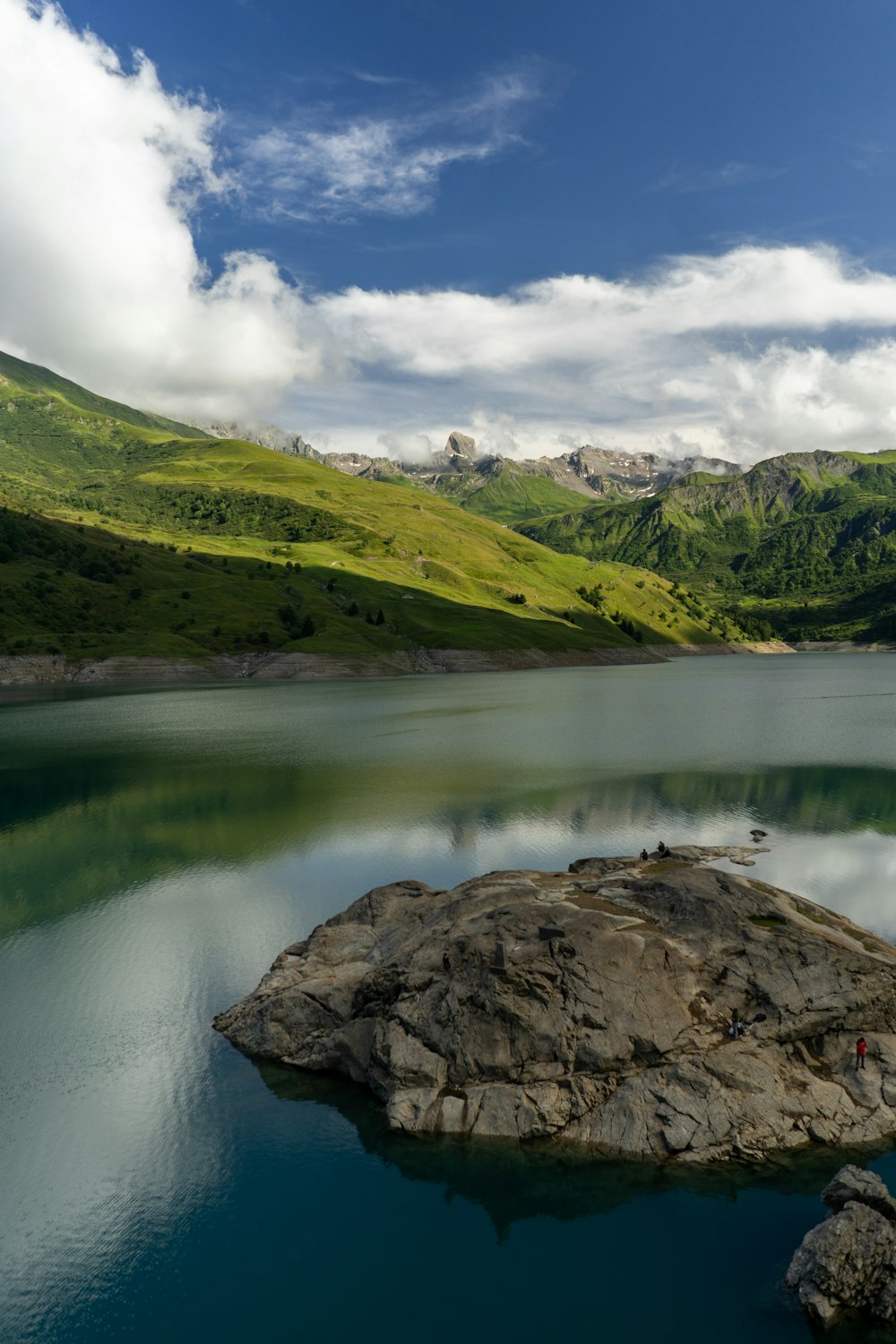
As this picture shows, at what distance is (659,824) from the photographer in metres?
57.3

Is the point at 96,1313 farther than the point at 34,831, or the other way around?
the point at 34,831

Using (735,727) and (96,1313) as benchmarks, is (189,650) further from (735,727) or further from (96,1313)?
(96,1313)

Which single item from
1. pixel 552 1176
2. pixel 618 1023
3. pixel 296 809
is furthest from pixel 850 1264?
pixel 296 809

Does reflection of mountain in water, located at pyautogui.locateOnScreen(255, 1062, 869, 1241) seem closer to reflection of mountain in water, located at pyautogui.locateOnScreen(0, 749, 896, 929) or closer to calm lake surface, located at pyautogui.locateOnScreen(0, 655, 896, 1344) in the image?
calm lake surface, located at pyautogui.locateOnScreen(0, 655, 896, 1344)

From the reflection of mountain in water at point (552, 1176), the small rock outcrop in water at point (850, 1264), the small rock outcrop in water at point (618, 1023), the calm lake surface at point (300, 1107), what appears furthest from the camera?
the small rock outcrop in water at point (618, 1023)

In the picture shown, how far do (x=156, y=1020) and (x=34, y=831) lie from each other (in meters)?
34.4

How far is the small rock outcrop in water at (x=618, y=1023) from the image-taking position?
23531mm

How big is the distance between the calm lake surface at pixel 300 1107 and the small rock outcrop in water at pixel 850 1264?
686 mm

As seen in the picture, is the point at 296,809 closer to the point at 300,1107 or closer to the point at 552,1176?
the point at 300,1107

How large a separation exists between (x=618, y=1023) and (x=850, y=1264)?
874 centimetres

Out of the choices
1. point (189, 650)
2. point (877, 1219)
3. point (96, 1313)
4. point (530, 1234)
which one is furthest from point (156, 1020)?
point (189, 650)

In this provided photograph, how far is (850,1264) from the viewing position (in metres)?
17.2

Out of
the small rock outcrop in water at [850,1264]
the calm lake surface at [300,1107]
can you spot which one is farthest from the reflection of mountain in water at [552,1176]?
the small rock outcrop in water at [850,1264]

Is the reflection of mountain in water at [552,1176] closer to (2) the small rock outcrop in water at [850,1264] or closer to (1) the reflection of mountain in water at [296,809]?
(2) the small rock outcrop in water at [850,1264]
